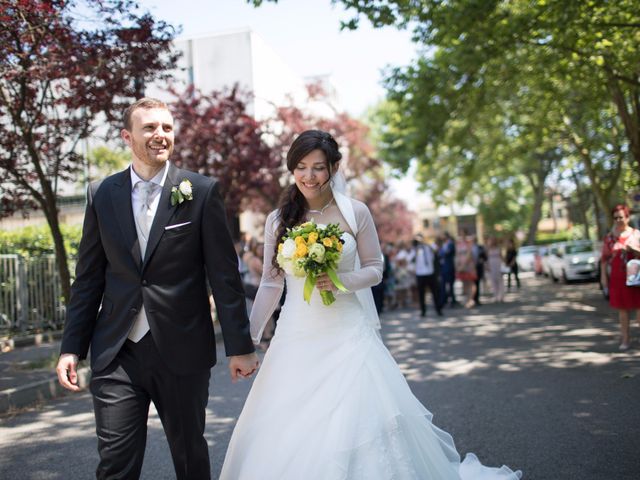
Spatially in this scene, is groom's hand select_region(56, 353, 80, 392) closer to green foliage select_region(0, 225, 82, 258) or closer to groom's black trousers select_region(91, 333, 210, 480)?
groom's black trousers select_region(91, 333, 210, 480)

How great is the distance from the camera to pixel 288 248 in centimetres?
383

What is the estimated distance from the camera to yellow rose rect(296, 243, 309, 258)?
3660 mm

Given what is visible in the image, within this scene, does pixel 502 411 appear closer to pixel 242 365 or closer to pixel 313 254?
pixel 313 254

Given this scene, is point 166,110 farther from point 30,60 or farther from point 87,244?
point 30,60

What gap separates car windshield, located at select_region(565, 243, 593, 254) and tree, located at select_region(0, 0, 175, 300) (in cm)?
2131

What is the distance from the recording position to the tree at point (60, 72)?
27.0ft

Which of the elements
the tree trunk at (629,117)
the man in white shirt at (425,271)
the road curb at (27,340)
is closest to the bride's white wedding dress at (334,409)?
the road curb at (27,340)

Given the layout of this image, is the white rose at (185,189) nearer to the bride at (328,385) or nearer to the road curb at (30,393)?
the bride at (328,385)

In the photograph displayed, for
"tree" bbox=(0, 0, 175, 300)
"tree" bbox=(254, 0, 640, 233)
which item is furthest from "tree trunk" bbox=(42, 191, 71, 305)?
"tree" bbox=(254, 0, 640, 233)

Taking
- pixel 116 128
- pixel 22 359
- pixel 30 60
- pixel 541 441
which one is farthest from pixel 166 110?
pixel 22 359

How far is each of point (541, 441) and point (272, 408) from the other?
2.73 meters

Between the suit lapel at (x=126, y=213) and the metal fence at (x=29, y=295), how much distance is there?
10.8 metres

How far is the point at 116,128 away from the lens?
10227mm

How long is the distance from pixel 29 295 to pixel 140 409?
38.6 feet
